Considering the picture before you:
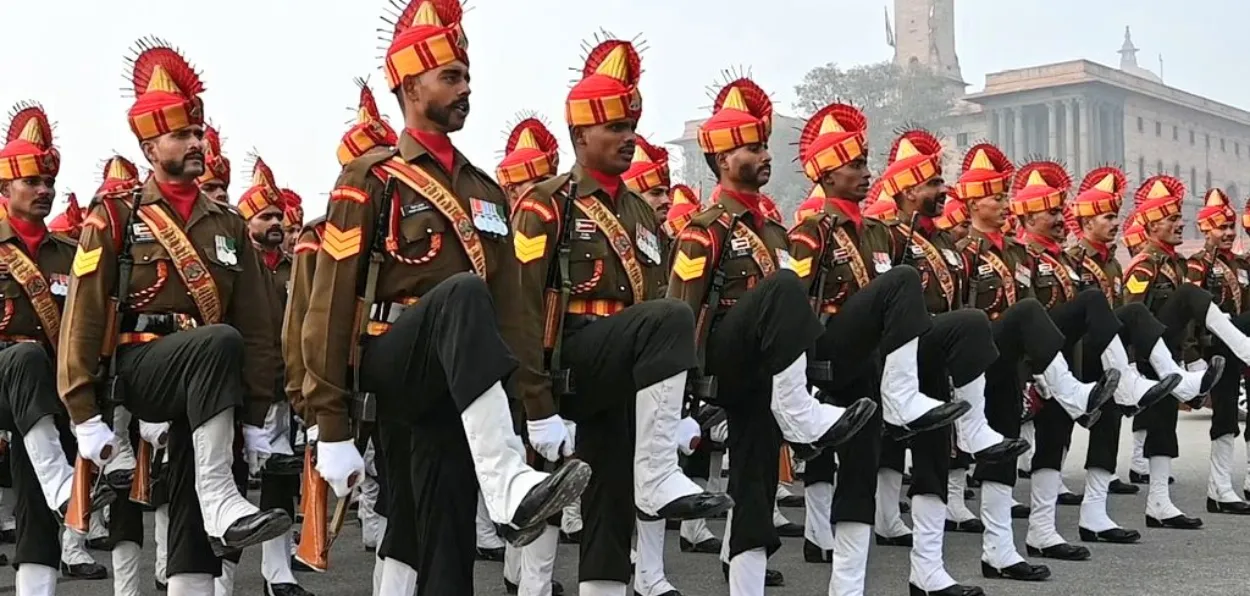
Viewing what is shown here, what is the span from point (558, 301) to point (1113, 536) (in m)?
5.26

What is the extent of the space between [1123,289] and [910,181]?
118 inches

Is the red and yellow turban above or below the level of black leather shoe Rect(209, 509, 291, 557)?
above

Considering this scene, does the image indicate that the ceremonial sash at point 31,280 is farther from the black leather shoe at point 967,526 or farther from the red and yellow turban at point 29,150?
the black leather shoe at point 967,526

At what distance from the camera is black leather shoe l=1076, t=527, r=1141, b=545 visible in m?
9.82

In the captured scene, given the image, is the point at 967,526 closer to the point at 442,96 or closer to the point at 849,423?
the point at 849,423

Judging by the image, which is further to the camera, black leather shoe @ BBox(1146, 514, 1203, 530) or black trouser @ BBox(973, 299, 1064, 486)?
black leather shoe @ BBox(1146, 514, 1203, 530)

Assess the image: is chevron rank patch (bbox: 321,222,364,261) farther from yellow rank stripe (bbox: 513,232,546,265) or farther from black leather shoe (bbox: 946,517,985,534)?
black leather shoe (bbox: 946,517,985,534)

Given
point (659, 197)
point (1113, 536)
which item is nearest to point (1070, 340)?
point (1113, 536)

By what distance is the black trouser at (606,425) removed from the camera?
5.88 m

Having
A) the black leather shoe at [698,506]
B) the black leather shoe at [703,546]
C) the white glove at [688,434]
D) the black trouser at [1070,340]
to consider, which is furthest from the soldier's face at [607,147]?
the black leather shoe at [703,546]

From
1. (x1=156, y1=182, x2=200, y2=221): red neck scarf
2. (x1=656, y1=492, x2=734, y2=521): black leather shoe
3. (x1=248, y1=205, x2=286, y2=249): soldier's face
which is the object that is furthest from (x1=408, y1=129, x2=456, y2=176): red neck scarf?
(x1=248, y1=205, x2=286, y2=249): soldier's face

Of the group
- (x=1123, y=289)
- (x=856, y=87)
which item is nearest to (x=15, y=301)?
(x=1123, y=289)

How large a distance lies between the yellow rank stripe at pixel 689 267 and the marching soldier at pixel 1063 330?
308 cm

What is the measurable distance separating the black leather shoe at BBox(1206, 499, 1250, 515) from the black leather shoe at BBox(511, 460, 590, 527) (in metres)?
8.16
